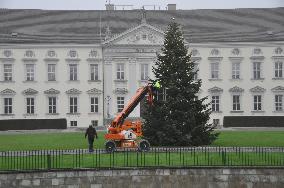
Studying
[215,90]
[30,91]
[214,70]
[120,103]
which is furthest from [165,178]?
[30,91]

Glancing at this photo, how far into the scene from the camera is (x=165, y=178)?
27.0 meters

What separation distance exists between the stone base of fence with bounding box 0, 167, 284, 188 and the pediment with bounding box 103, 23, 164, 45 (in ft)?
138

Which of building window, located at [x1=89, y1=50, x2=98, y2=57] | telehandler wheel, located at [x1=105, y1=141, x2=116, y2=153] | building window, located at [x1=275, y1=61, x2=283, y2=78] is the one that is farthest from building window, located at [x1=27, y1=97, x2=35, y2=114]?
telehandler wheel, located at [x1=105, y1=141, x2=116, y2=153]

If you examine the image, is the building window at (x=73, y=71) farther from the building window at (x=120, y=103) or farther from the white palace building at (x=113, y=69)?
the building window at (x=120, y=103)

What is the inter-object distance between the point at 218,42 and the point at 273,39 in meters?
5.75

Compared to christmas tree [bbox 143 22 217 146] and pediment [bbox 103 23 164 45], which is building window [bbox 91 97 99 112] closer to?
pediment [bbox 103 23 164 45]

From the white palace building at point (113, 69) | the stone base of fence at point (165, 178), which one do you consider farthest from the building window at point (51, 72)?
the stone base of fence at point (165, 178)

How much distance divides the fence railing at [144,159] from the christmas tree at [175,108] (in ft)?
18.7

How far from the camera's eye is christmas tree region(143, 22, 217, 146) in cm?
3744

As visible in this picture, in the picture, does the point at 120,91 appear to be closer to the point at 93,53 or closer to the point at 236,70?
the point at 93,53

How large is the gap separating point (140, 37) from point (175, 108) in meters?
31.4

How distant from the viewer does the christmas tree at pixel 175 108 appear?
123 ft

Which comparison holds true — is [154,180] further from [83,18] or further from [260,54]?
[83,18]

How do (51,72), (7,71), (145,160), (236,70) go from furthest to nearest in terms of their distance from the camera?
(236,70) < (51,72) < (7,71) < (145,160)
